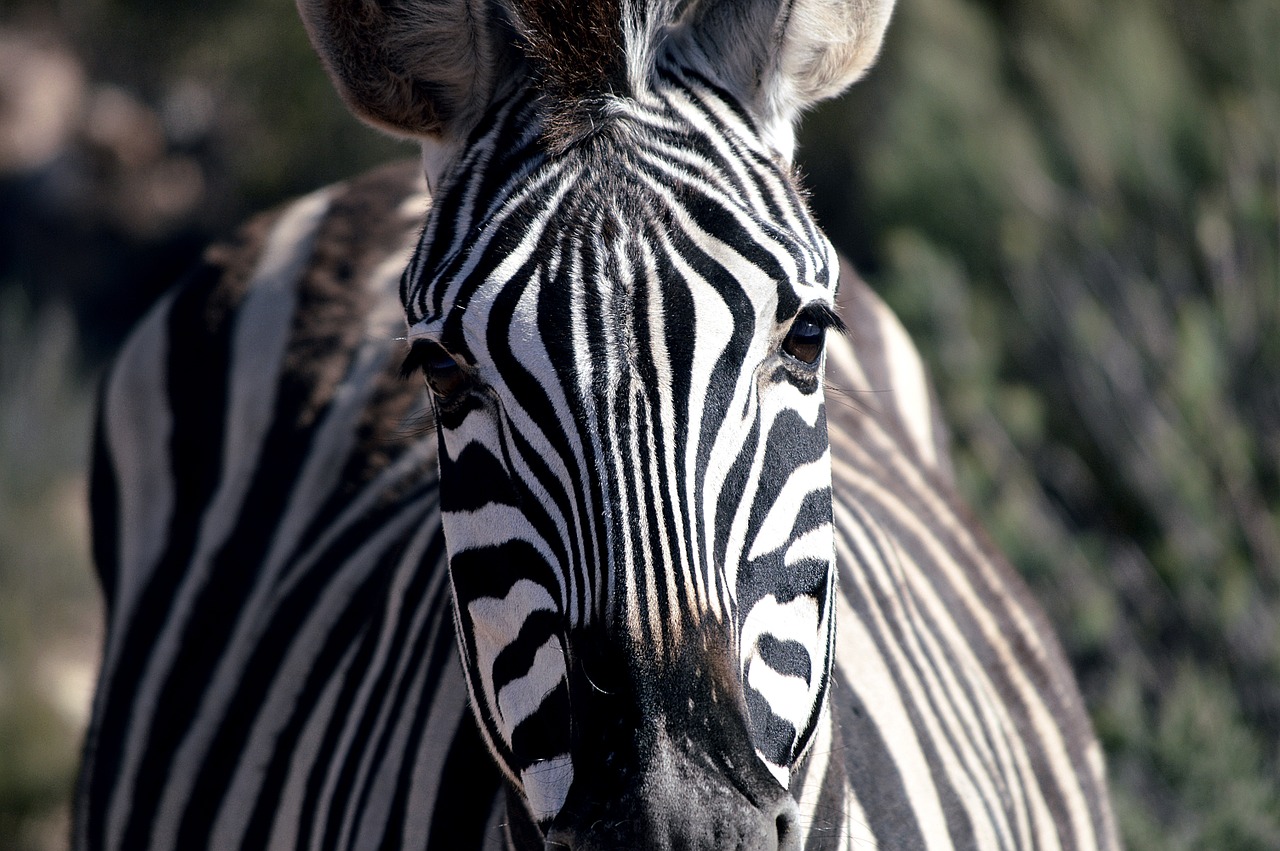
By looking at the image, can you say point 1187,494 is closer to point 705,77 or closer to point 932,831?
point 932,831

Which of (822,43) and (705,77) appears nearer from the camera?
(705,77)

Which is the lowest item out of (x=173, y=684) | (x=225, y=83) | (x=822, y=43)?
(x=173, y=684)

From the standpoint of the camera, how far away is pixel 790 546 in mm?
1712

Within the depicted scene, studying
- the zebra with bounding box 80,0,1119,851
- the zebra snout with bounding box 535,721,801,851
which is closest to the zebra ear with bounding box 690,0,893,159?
the zebra with bounding box 80,0,1119,851

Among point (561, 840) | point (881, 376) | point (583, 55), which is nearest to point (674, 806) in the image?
point (561, 840)

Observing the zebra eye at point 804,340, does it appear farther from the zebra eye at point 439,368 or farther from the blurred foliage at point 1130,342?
the blurred foliage at point 1130,342

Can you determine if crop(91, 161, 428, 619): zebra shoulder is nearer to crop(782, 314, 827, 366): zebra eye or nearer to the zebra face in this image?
the zebra face

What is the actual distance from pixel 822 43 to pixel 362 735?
1.68 m

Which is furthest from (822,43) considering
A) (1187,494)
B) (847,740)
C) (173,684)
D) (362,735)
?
(1187,494)

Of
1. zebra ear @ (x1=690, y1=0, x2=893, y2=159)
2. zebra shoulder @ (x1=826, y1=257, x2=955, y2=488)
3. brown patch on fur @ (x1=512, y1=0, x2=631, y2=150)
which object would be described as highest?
zebra shoulder @ (x1=826, y1=257, x2=955, y2=488)

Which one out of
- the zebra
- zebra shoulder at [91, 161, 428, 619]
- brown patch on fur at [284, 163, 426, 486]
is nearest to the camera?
the zebra

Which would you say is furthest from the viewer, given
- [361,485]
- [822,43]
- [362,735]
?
[361,485]

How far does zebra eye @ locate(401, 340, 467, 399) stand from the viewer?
175 centimetres

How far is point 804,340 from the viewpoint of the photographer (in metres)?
1.74
